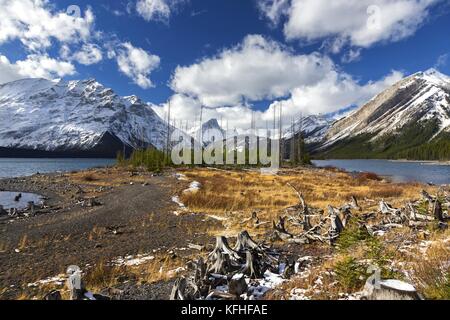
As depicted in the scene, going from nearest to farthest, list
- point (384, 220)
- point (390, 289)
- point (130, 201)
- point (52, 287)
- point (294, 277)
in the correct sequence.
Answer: point (390, 289) < point (294, 277) < point (52, 287) < point (384, 220) < point (130, 201)

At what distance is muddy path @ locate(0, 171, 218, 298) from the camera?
13844 mm

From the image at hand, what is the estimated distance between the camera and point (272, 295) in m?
8.31

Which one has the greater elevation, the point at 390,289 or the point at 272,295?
the point at 390,289

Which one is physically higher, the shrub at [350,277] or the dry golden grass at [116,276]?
the shrub at [350,277]

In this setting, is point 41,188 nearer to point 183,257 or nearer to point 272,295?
point 183,257

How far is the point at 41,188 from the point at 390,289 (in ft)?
189

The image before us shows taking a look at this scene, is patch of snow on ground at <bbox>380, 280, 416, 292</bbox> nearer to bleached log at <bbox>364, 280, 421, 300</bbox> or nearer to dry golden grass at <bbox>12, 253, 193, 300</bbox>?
bleached log at <bbox>364, 280, 421, 300</bbox>

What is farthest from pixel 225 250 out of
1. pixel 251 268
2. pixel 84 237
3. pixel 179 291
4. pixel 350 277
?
pixel 84 237

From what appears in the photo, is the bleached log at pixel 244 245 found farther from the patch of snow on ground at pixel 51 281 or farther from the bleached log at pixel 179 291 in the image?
the patch of snow on ground at pixel 51 281

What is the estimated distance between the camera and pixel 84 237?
18922 mm

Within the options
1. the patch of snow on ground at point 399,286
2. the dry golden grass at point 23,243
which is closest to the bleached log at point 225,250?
the patch of snow on ground at point 399,286

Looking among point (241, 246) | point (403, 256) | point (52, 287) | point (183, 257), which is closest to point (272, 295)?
point (241, 246)

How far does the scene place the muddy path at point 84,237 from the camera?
545 inches

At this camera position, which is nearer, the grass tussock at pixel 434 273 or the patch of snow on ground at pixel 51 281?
the grass tussock at pixel 434 273
